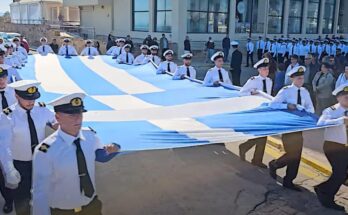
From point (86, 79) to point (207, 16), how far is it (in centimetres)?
1542

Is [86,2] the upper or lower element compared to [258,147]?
upper

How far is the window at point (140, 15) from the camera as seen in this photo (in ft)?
77.6

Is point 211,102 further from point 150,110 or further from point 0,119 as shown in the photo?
point 0,119

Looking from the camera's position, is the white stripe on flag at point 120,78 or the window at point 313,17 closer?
the white stripe on flag at point 120,78

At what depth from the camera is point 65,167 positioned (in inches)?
102

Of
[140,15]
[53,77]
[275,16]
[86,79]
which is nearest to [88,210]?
[86,79]

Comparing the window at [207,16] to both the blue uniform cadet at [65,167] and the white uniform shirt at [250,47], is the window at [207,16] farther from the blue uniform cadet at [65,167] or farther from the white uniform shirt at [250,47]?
the blue uniform cadet at [65,167]

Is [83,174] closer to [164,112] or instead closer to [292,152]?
[164,112]

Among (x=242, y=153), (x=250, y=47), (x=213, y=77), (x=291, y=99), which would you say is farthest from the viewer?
(x=250, y=47)

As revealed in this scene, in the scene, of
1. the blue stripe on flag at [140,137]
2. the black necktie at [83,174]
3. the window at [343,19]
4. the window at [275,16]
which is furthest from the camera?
the window at [343,19]

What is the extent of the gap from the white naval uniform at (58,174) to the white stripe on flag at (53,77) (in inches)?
159

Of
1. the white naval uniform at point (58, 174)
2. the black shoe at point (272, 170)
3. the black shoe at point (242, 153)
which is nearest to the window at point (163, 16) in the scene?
the black shoe at point (242, 153)

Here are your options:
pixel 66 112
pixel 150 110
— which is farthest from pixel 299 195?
pixel 66 112

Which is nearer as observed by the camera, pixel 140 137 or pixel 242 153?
pixel 140 137
